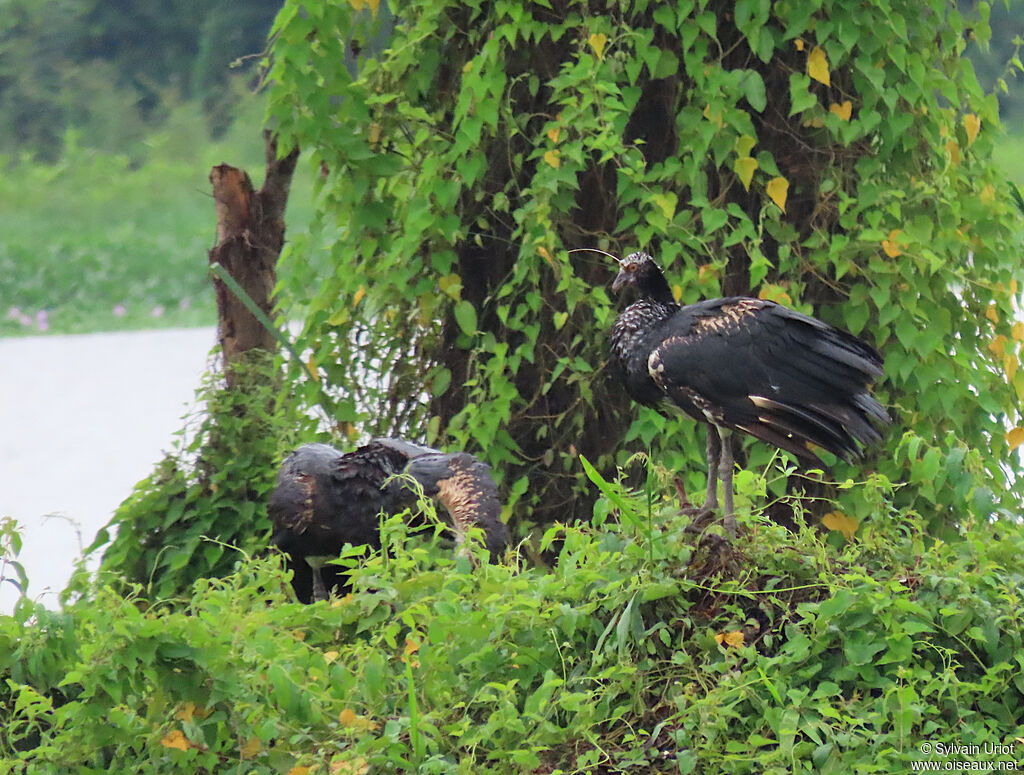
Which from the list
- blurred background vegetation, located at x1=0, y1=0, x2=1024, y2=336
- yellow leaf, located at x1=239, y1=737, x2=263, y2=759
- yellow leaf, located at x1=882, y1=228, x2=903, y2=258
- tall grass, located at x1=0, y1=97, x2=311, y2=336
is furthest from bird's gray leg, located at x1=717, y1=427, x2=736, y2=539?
blurred background vegetation, located at x1=0, y1=0, x2=1024, y2=336

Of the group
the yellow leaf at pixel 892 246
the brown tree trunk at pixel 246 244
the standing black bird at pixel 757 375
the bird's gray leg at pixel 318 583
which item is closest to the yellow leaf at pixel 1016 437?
→ the yellow leaf at pixel 892 246

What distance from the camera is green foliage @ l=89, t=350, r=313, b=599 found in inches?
175

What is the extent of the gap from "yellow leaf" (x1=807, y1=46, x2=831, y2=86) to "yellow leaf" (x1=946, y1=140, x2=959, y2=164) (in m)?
0.53

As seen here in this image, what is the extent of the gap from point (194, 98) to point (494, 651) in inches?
486

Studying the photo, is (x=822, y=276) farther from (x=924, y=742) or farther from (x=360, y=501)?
(x=924, y=742)

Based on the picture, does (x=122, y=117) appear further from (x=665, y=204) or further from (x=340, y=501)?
(x=340, y=501)

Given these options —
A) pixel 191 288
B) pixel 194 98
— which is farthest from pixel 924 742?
pixel 194 98

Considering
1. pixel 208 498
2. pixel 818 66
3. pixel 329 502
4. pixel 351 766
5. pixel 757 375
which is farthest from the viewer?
pixel 208 498

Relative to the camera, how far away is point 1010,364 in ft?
13.9

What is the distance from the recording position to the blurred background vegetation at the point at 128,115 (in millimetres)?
13688

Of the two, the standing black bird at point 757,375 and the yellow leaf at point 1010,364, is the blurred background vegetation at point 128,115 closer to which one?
the yellow leaf at point 1010,364

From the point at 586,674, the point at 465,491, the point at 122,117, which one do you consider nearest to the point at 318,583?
the point at 465,491

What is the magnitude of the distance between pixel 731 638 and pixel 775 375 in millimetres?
556

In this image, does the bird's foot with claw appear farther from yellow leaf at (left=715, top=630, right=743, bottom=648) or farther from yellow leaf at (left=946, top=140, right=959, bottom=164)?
yellow leaf at (left=946, top=140, right=959, bottom=164)
